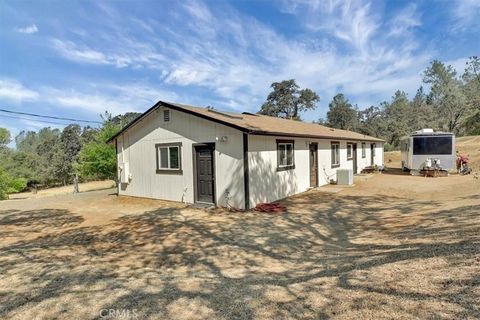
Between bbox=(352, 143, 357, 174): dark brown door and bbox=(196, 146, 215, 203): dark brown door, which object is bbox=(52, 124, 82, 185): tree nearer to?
bbox=(196, 146, 215, 203): dark brown door

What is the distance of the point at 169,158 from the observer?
38.0 ft

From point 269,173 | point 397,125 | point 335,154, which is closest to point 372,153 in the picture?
point 335,154

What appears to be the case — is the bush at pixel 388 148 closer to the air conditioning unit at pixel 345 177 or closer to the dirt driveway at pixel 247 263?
the air conditioning unit at pixel 345 177

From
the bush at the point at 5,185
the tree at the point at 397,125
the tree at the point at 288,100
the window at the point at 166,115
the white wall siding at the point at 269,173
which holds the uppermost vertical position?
the tree at the point at 288,100

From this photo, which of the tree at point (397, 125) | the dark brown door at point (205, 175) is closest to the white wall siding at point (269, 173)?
the dark brown door at point (205, 175)

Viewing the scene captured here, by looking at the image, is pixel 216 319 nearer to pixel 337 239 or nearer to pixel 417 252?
pixel 417 252

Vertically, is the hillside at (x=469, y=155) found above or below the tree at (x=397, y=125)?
below

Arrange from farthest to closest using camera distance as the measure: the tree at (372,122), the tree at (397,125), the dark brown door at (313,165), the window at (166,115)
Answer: the tree at (372,122), the tree at (397,125), the dark brown door at (313,165), the window at (166,115)

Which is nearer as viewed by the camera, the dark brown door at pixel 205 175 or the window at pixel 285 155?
the dark brown door at pixel 205 175

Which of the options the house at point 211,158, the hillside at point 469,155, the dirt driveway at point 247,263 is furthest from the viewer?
the hillside at point 469,155

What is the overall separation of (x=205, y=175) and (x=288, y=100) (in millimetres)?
47083

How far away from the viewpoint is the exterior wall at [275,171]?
9852 mm

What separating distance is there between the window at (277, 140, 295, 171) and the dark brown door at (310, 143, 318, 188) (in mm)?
2188

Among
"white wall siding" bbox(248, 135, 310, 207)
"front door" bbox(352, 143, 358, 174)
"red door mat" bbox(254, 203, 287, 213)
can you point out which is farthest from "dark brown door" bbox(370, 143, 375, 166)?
"red door mat" bbox(254, 203, 287, 213)
